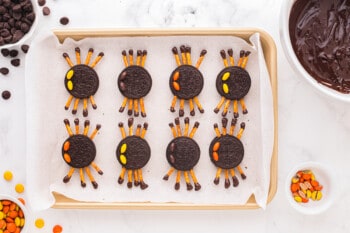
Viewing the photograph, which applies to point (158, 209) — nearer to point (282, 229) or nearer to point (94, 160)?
point (94, 160)

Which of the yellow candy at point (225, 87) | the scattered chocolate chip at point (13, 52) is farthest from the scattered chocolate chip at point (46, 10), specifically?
the yellow candy at point (225, 87)

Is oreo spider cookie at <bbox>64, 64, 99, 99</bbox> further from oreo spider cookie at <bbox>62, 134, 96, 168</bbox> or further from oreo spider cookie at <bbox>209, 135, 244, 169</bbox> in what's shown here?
oreo spider cookie at <bbox>209, 135, 244, 169</bbox>

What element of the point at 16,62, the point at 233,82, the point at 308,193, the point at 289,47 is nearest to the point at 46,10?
the point at 16,62

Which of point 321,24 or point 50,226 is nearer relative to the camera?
point 321,24

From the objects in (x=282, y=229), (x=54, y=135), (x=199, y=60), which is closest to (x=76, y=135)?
(x=54, y=135)

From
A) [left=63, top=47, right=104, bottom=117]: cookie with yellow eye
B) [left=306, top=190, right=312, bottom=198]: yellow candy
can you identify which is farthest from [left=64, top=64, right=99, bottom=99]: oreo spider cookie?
[left=306, top=190, right=312, bottom=198]: yellow candy

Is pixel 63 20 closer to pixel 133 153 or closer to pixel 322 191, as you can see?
pixel 133 153
